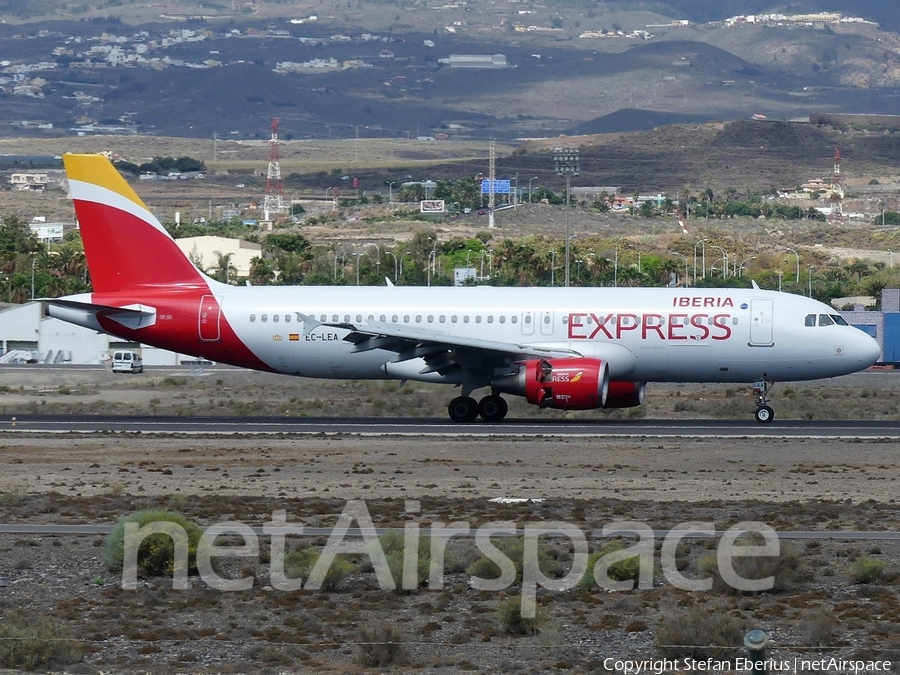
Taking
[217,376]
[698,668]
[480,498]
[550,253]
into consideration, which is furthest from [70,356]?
[698,668]

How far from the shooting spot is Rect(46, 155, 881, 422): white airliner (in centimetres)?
3772

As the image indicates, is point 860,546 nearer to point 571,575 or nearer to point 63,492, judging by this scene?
point 571,575

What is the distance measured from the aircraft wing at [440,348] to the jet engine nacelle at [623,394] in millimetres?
1635

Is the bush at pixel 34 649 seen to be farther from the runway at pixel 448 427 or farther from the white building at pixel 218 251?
the white building at pixel 218 251

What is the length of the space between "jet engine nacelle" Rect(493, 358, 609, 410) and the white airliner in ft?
0.13

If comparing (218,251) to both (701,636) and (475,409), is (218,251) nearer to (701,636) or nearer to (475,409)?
(475,409)

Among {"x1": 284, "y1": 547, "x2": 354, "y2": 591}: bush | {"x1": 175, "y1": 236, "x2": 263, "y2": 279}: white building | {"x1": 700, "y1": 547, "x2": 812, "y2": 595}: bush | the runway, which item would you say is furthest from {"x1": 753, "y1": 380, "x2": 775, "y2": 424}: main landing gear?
{"x1": 175, "y1": 236, "x2": 263, "y2": 279}: white building

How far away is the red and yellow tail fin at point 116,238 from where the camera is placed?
40250 mm

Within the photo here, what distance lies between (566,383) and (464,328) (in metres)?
4.18

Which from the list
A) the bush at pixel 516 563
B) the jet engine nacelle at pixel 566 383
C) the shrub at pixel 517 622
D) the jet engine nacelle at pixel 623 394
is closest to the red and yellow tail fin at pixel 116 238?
the jet engine nacelle at pixel 566 383

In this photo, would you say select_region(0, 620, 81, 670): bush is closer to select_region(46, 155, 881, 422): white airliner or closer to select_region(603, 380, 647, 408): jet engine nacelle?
select_region(46, 155, 881, 422): white airliner

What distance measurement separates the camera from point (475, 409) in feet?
128

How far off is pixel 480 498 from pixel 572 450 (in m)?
7.81

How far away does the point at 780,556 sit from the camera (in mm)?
18516
